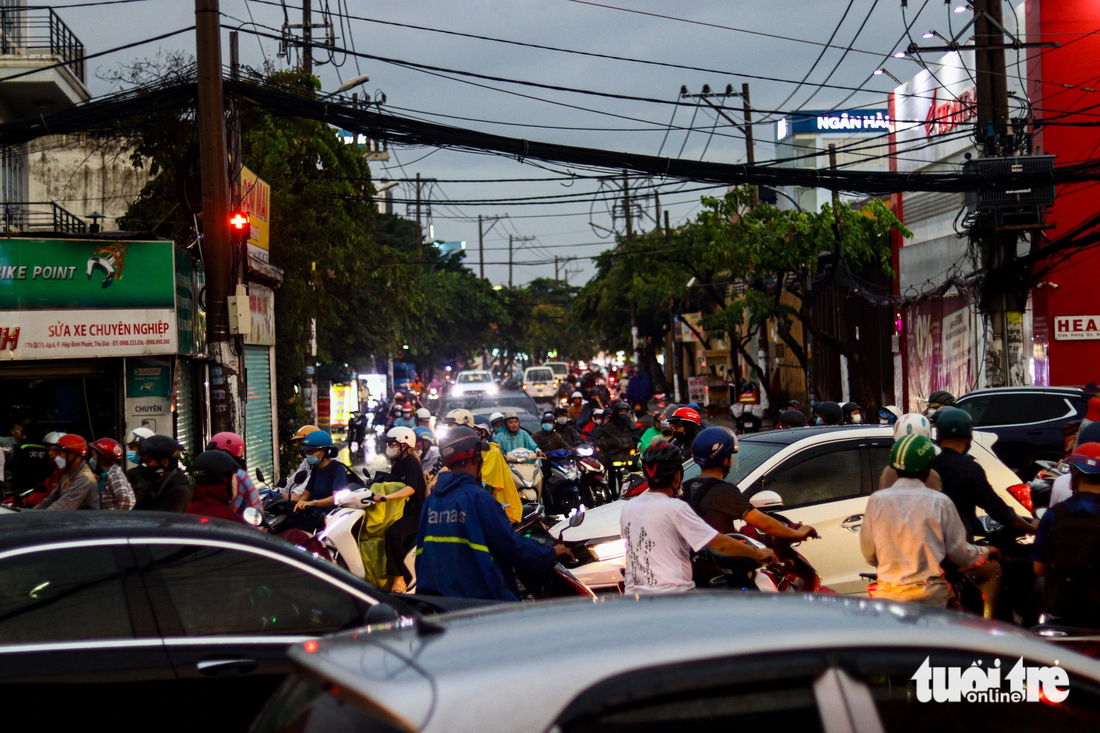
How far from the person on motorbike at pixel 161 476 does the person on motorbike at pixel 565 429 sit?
30.6ft

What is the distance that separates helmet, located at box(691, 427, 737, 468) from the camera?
19.8 ft

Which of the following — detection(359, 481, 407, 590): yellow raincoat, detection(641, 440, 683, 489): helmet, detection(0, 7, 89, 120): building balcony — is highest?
detection(0, 7, 89, 120): building balcony

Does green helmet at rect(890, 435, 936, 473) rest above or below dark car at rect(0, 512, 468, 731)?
above

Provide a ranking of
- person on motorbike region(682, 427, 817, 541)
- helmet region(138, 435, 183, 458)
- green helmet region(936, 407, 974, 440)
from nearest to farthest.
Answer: person on motorbike region(682, 427, 817, 541) → green helmet region(936, 407, 974, 440) → helmet region(138, 435, 183, 458)

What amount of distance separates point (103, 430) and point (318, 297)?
9701mm

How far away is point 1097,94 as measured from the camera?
2556cm

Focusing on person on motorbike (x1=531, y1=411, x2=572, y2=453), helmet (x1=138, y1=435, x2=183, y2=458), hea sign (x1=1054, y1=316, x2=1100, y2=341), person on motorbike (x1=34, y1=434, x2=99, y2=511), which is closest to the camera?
helmet (x1=138, y1=435, x2=183, y2=458)

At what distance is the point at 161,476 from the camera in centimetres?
847

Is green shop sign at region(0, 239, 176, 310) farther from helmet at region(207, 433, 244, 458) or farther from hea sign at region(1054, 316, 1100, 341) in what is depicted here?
hea sign at region(1054, 316, 1100, 341)

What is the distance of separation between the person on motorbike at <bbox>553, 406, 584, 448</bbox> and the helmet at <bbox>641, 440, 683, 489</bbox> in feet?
39.0

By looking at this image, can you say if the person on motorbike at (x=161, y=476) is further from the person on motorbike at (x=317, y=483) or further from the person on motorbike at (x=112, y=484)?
the person on motorbike at (x=317, y=483)

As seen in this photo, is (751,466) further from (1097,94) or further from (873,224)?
(1097,94)

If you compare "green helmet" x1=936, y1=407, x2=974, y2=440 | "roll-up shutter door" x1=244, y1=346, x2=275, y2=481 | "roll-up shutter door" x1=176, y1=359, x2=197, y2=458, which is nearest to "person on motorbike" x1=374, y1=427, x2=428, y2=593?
"green helmet" x1=936, y1=407, x2=974, y2=440

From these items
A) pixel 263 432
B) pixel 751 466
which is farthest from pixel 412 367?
pixel 751 466
